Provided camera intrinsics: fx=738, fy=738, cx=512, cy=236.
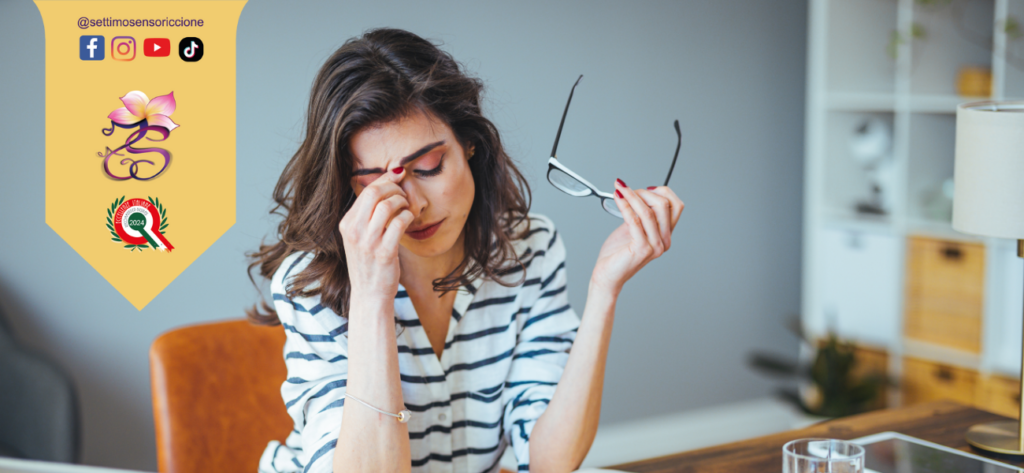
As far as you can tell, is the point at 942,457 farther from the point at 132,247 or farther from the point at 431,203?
the point at 132,247

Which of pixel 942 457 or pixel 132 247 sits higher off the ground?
pixel 132 247

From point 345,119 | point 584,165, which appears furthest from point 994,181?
point 584,165

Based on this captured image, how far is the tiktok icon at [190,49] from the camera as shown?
113 cm

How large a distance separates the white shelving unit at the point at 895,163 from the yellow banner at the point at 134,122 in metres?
1.90

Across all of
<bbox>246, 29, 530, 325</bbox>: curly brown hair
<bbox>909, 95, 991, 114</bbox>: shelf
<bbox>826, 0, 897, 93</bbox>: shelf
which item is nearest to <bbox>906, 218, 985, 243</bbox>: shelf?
<bbox>909, 95, 991, 114</bbox>: shelf

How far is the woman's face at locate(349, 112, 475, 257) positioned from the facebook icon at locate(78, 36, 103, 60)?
0.48 m

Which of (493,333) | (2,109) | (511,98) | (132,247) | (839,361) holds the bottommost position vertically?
(839,361)

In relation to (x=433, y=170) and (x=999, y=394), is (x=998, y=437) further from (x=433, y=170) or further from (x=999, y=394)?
(x=999, y=394)

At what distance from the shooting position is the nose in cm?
96

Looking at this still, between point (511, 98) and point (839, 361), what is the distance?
140 centimetres

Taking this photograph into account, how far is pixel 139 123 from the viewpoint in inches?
45.1

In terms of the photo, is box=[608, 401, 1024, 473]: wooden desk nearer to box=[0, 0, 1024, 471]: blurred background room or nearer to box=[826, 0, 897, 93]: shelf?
box=[0, 0, 1024, 471]: blurred background room

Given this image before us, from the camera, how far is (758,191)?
8.11 ft

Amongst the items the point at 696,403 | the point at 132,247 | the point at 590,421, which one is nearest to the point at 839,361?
the point at 696,403
